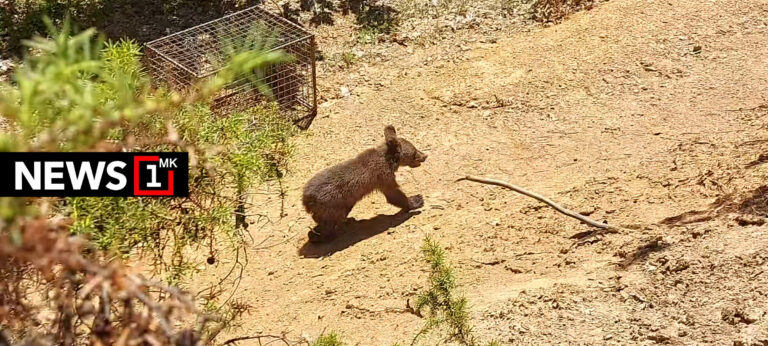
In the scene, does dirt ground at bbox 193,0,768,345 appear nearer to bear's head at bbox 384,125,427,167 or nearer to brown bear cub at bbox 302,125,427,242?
brown bear cub at bbox 302,125,427,242

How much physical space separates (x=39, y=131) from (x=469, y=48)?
953 centimetres

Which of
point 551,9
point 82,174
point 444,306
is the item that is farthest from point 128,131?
point 551,9

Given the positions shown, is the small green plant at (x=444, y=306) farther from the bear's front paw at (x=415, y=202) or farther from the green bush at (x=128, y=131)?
the bear's front paw at (x=415, y=202)

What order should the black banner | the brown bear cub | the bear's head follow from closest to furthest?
the black banner < the brown bear cub < the bear's head

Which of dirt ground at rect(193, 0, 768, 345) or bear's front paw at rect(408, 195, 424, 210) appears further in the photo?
bear's front paw at rect(408, 195, 424, 210)

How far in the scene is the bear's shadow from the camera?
9.08 metres

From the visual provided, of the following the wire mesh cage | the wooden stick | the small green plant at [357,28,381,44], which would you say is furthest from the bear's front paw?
the small green plant at [357,28,381,44]

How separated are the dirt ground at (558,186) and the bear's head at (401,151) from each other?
444mm

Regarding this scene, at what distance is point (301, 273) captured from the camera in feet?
28.7

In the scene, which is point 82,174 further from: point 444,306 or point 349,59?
point 349,59

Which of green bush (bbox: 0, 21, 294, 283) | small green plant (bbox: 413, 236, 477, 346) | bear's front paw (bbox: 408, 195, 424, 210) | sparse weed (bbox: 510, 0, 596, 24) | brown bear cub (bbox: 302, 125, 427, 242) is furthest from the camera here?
sparse weed (bbox: 510, 0, 596, 24)

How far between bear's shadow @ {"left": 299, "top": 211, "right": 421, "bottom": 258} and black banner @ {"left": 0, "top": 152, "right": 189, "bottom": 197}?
198 inches

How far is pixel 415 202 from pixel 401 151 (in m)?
0.58

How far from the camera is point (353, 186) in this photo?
891 centimetres
